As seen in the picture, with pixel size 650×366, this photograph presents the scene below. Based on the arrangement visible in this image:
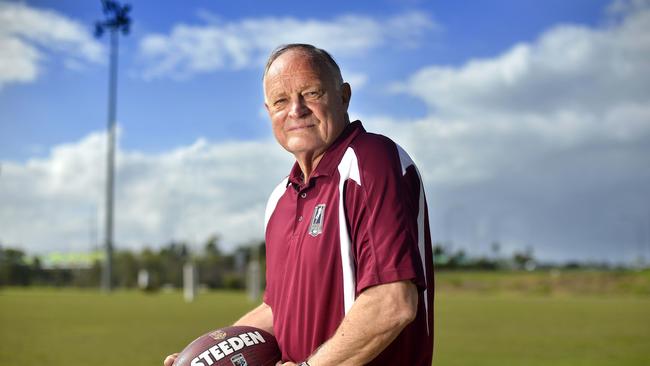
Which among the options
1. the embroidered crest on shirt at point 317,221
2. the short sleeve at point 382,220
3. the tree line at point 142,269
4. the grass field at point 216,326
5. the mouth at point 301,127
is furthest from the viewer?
the tree line at point 142,269

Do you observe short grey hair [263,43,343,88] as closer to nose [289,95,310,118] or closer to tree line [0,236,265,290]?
nose [289,95,310,118]

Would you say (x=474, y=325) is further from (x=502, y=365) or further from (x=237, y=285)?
(x=237, y=285)

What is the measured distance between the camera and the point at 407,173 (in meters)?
3.06

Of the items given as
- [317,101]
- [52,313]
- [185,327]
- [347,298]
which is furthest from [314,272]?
[52,313]

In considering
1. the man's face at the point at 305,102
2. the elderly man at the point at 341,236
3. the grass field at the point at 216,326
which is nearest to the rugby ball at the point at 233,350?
the elderly man at the point at 341,236

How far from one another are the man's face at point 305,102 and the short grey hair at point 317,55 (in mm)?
19

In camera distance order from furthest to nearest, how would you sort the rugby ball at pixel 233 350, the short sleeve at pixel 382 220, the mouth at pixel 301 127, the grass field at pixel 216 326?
1. the grass field at pixel 216 326
2. the rugby ball at pixel 233 350
3. the mouth at pixel 301 127
4. the short sleeve at pixel 382 220

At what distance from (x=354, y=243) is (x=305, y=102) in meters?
0.63

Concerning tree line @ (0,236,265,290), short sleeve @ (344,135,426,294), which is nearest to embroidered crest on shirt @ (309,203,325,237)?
short sleeve @ (344,135,426,294)

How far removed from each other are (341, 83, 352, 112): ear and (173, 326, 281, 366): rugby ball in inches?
44.0

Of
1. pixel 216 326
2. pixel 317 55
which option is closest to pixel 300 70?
pixel 317 55

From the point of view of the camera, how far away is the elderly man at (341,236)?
289 cm

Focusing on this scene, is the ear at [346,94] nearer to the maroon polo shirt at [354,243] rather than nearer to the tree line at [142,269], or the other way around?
the maroon polo shirt at [354,243]

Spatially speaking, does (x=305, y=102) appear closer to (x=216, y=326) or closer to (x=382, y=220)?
(x=382, y=220)
